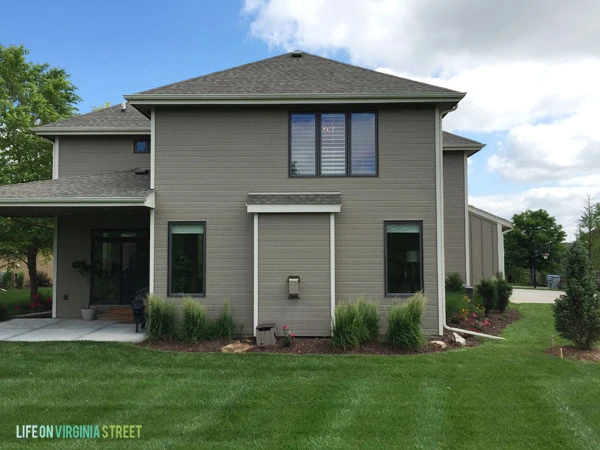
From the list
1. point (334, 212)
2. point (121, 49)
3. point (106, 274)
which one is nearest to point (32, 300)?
point (106, 274)

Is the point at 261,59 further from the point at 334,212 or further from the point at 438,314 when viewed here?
the point at 438,314

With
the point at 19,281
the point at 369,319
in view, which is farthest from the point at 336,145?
the point at 19,281

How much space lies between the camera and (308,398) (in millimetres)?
5266

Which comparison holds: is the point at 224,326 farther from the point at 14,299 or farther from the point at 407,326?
the point at 14,299

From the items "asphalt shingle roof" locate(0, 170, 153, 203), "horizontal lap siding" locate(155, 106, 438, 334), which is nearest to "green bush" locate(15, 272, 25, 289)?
"asphalt shingle roof" locate(0, 170, 153, 203)

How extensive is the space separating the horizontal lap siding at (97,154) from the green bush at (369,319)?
740 centimetres

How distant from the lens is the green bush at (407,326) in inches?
301

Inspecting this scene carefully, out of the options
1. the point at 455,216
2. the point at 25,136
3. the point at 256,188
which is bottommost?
the point at 455,216

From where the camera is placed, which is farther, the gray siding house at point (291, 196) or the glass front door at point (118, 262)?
the glass front door at point (118, 262)

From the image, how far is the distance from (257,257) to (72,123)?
23.1 feet

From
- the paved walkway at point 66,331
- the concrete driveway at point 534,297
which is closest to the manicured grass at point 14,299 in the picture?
the paved walkway at point 66,331

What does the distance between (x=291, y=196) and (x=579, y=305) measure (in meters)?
5.43

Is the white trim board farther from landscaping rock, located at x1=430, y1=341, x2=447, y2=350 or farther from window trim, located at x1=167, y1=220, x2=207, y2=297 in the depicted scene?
landscaping rock, located at x1=430, y1=341, x2=447, y2=350

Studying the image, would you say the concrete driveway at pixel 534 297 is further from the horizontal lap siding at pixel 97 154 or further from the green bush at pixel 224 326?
the horizontal lap siding at pixel 97 154
